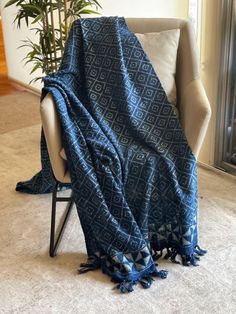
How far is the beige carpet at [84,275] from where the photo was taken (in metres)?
1.62

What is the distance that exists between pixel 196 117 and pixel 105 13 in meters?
1.46

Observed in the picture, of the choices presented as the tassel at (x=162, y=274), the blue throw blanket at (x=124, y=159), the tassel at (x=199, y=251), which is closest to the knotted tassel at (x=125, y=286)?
the blue throw blanket at (x=124, y=159)

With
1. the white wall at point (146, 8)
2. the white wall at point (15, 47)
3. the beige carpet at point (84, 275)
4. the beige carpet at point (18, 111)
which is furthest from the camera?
the white wall at point (15, 47)

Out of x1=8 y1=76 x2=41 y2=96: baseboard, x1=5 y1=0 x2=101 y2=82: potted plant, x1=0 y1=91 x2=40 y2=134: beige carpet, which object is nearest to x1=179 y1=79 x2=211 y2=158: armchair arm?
x1=5 y1=0 x2=101 y2=82: potted plant

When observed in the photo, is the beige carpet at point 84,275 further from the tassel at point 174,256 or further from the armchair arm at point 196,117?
the armchair arm at point 196,117

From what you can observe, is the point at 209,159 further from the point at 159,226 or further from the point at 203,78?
the point at 159,226

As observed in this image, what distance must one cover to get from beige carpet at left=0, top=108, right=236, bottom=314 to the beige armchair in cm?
12

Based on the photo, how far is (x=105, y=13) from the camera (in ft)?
9.73

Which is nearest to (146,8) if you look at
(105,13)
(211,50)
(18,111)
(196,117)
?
(105,13)

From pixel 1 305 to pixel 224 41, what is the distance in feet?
5.27

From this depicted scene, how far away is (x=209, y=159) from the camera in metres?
2.57

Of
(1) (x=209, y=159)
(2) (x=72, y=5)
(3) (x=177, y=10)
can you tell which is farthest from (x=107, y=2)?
(1) (x=209, y=159)

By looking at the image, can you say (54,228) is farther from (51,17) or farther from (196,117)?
(51,17)

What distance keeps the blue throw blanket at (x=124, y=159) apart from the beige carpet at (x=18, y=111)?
1411 mm
